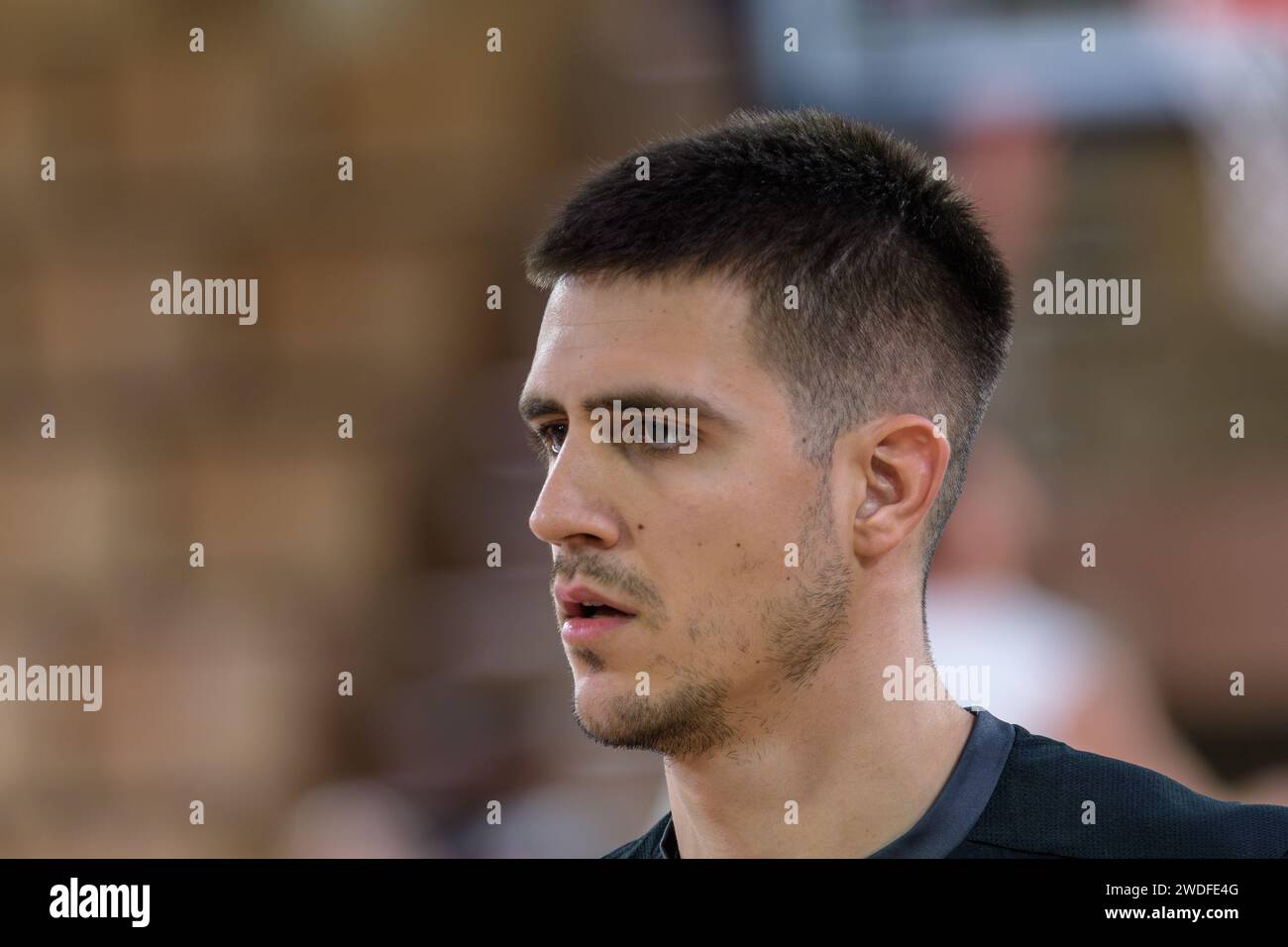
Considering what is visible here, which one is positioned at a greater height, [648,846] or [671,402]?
[671,402]

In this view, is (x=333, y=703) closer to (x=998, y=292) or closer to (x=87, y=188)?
(x=87, y=188)

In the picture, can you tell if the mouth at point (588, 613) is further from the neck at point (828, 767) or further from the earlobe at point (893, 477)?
the earlobe at point (893, 477)

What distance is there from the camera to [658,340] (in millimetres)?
2709

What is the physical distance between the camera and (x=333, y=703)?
21.3 feet

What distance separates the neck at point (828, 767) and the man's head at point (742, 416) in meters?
0.03

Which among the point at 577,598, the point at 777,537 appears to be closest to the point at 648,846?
the point at 577,598

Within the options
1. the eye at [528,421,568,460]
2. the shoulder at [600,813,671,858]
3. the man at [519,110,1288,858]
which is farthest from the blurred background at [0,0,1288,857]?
the eye at [528,421,568,460]

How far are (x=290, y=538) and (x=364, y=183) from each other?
62.9 inches

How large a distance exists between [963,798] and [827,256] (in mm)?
994

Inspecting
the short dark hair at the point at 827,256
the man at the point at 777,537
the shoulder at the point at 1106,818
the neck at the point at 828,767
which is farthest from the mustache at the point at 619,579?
the shoulder at the point at 1106,818

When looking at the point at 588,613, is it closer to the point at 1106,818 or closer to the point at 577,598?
the point at 577,598

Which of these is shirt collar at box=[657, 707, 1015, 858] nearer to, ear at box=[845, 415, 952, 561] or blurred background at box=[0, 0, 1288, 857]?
ear at box=[845, 415, 952, 561]
